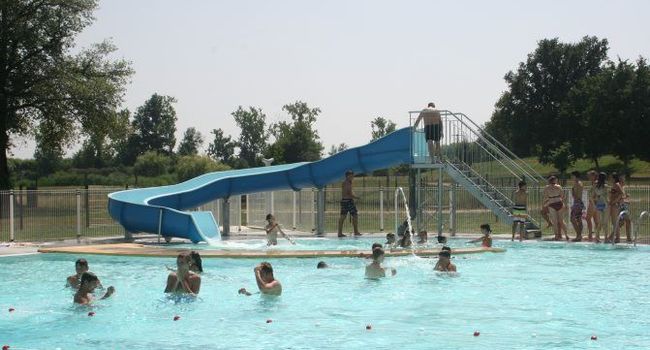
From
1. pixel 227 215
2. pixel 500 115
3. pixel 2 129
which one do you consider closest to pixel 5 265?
pixel 227 215

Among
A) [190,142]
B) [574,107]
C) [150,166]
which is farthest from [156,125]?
[574,107]

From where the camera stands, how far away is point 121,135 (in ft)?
163

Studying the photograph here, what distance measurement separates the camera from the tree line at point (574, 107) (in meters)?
61.4

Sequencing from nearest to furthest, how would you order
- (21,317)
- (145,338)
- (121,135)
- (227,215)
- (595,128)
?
1. (145,338)
2. (21,317)
3. (227,215)
4. (121,135)
5. (595,128)

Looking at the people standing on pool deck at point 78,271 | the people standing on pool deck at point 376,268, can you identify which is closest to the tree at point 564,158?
the people standing on pool deck at point 376,268

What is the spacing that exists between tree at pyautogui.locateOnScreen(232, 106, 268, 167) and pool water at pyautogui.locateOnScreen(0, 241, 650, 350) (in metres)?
89.8

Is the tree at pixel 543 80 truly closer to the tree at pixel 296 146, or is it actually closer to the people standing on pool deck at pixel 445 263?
the tree at pixel 296 146

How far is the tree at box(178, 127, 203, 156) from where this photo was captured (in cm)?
13154

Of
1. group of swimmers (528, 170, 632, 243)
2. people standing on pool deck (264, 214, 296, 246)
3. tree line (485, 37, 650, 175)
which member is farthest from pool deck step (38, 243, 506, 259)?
tree line (485, 37, 650, 175)

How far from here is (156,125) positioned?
13650 centimetres

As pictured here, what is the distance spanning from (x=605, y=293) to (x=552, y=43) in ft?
244

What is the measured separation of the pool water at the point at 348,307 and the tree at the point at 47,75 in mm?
28402

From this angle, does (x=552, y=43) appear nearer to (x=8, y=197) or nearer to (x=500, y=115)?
(x=500, y=115)

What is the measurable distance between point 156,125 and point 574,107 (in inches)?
3187
